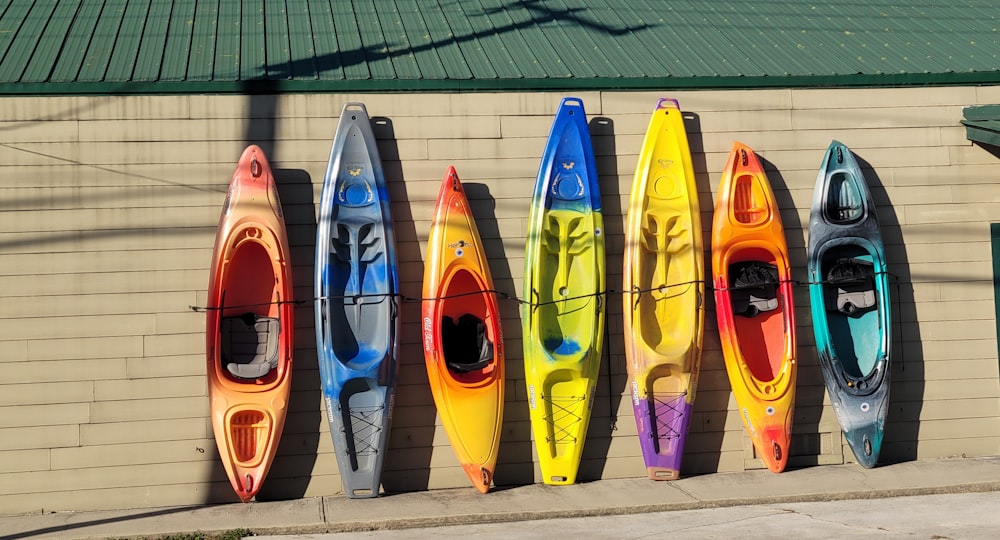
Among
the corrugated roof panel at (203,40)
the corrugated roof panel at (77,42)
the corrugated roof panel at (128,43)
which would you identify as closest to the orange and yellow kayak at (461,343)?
the corrugated roof panel at (203,40)

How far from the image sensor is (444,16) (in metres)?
10.5

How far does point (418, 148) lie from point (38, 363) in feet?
11.1

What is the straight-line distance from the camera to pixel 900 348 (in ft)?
30.2

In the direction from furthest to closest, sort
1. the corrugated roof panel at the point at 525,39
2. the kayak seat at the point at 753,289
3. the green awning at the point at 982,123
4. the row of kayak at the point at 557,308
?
the corrugated roof panel at the point at 525,39 → the green awning at the point at 982,123 → the kayak seat at the point at 753,289 → the row of kayak at the point at 557,308

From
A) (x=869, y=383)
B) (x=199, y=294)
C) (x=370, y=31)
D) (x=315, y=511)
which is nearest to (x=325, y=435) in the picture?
(x=315, y=511)

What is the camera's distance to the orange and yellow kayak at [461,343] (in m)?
8.42

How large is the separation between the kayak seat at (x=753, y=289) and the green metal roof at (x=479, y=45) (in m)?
1.59

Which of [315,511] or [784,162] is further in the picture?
[784,162]

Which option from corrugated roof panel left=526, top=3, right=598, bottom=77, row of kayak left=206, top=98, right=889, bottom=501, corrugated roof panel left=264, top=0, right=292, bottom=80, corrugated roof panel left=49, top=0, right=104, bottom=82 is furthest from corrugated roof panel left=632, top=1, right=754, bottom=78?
corrugated roof panel left=49, top=0, right=104, bottom=82

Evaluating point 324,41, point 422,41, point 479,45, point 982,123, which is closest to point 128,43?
point 324,41

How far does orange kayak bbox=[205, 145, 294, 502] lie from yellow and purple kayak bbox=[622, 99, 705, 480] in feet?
9.20

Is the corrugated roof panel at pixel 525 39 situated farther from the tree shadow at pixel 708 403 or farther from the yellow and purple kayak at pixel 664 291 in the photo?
the tree shadow at pixel 708 403

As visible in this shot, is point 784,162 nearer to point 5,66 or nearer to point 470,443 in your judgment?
point 470,443

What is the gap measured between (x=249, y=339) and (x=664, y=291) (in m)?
3.40
